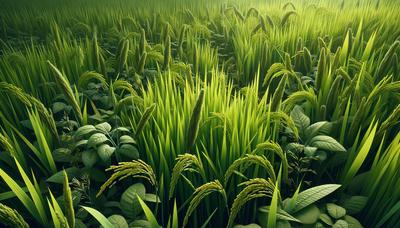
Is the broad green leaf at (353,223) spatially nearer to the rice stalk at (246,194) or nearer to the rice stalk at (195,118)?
the rice stalk at (246,194)

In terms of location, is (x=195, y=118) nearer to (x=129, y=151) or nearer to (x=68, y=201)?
(x=129, y=151)

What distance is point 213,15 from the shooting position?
3297 mm

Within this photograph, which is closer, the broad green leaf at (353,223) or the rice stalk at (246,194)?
the rice stalk at (246,194)

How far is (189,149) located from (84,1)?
5102 millimetres

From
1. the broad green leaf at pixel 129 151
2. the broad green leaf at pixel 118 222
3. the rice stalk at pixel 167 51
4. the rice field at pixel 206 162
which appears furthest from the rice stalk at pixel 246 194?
the rice stalk at pixel 167 51

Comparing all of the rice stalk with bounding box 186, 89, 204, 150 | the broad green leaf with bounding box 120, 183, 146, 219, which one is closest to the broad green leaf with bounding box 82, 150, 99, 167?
the broad green leaf with bounding box 120, 183, 146, 219

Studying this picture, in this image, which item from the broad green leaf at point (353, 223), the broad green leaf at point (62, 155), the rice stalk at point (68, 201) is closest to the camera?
the rice stalk at point (68, 201)

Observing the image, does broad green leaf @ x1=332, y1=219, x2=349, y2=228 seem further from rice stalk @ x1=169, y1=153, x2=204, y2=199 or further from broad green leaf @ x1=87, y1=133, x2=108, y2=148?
broad green leaf @ x1=87, y1=133, x2=108, y2=148

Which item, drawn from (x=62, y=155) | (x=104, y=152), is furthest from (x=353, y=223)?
(x=62, y=155)

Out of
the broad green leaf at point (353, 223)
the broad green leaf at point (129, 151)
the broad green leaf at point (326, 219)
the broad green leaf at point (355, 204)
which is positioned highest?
the broad green leaf at point (129, 151)

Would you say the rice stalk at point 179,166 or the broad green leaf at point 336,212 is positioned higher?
the rice stalk at point 179,166

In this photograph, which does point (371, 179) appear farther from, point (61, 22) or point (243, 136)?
point (61, 22)

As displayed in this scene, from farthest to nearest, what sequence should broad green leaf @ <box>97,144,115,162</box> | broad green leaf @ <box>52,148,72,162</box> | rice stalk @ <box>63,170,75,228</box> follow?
broad green leaf @ <box>52,148,72,162</box>, broad green leaf @ <box>97,144,115,162</box>, rice stalk @ <box>63,170,75,228</box>

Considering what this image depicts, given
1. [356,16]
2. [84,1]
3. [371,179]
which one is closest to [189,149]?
[371,179]
